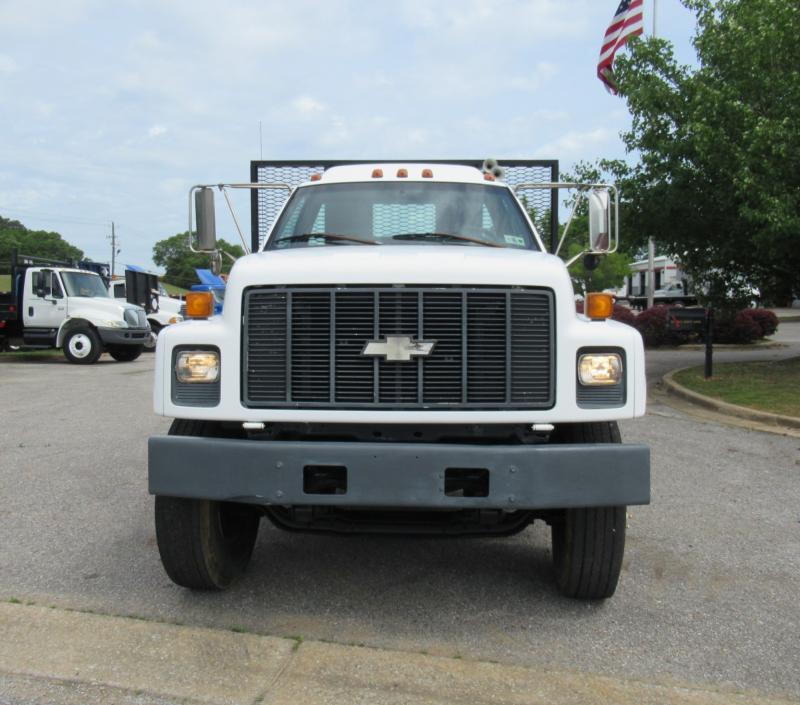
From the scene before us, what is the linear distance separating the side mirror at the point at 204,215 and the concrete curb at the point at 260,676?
2.48 m

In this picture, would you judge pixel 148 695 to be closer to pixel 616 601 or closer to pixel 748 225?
pixel 616 601

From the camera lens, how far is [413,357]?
354cm

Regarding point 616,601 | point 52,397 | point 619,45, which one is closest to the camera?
point 616,601

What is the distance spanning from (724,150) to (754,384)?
11.2 ft

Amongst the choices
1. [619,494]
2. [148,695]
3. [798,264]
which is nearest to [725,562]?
[619,494]

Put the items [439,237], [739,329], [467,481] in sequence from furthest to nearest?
[739,329] < [439,237] < [467,481]

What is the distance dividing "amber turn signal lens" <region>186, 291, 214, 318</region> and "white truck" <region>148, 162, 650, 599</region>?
21 centimetres

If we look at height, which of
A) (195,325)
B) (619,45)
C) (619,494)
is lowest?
(619,494)

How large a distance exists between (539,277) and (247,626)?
6.79ft

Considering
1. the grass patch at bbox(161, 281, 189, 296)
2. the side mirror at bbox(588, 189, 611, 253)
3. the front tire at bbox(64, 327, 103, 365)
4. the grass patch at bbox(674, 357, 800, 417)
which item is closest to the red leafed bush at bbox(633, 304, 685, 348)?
the grass patch at bbox(674, 357, 800, 417)

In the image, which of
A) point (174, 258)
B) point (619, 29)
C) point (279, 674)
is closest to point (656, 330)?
point (619, 29)

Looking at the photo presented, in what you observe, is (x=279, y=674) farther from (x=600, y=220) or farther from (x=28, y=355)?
(x=28, y=355)

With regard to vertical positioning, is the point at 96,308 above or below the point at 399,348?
above

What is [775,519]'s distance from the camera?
215 inches
